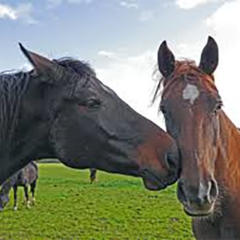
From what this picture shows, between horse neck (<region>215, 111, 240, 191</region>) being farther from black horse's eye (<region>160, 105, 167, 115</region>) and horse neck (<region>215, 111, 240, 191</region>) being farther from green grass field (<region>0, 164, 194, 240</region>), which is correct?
green grass field (<region>0, 164, 194, 240</region>)

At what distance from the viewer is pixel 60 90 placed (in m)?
3.38

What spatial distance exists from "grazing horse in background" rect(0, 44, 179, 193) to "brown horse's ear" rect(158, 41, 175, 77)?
1740mm

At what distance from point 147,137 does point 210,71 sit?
72.7 inches

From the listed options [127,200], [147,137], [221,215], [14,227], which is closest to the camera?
[147,137]

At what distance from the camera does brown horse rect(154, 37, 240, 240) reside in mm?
3926

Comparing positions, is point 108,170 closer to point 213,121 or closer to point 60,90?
point 60,90

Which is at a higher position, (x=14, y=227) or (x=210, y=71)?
(x=210, y=71)

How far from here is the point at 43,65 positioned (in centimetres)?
329

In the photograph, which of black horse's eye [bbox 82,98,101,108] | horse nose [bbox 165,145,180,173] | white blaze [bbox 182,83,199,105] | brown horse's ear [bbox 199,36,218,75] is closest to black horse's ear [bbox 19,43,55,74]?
black horse's eye [bbox 82,98,101,108]

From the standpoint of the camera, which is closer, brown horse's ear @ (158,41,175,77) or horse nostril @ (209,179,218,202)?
horse nostril @ (209,179,218,202)

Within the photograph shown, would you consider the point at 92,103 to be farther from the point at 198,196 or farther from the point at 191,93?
the point at 191,93

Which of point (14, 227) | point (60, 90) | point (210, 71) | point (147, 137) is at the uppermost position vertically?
point (210, 71)

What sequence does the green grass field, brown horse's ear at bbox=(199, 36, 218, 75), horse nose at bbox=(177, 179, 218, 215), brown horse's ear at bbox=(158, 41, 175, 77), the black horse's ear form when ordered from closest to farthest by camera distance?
1. the black horse's ear
2. horse nose at bbox=(177, 179, 218, 215)
3. brown horse's ear at bbox=(199, 36, 218, 75)
4. brown horse's ear at bbox=(158, 41, 175, 77)
5. the green grass field

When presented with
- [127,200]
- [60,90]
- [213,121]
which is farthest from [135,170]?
[127,200]
